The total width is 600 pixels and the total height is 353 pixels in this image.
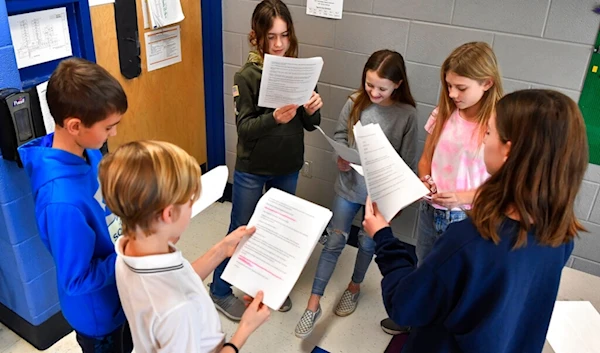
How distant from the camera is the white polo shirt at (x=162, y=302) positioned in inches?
38.9

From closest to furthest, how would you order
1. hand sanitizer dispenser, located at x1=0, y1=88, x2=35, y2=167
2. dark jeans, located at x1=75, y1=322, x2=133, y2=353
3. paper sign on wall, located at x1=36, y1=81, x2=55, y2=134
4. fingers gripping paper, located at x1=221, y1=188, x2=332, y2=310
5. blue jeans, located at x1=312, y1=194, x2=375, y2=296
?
fingers gripping paper, located at x1=221, y1=188, x2=332, y2=310
dark jeans, located at x1=75, y1=322, x2=133, y2=353
hand sanitizer dispenser, located at x1=0, y1=88, x2=35, y2=167
paper sign on wall, located at x1=36, y1=81, x2=55, y2=134
blue jeans, located at x1=312, y1=194, x2=375, y2=296

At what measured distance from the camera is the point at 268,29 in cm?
189

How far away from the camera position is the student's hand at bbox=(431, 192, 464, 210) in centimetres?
172

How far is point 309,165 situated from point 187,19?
108cm

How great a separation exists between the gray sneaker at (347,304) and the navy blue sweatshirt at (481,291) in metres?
1.18

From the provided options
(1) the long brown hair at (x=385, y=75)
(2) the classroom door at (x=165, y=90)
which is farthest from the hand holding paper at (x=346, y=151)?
(2) the classroom door at (x=165, y=90)

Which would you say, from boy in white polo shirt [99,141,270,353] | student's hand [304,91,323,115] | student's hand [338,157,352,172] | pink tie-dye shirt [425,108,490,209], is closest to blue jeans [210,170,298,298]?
student's hand [338,157,352,172]

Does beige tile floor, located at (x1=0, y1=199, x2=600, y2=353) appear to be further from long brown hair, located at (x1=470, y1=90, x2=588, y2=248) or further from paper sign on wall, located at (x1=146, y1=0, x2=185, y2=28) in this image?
paper sign on wall, located at (x1=146, y1=0, x2=185, y2=28)

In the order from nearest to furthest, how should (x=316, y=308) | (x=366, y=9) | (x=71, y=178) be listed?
(x=71, y=178) → (x=316, y=308) → (x=366, y=9)

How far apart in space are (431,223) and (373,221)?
661 millimetres

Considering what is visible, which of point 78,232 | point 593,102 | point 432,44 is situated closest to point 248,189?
point 78,232

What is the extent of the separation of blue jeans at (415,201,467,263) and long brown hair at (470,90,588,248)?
34.3 inches

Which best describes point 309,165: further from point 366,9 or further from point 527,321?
point 527,321

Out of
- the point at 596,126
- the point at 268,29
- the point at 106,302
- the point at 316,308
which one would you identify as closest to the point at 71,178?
the point at 106,302
